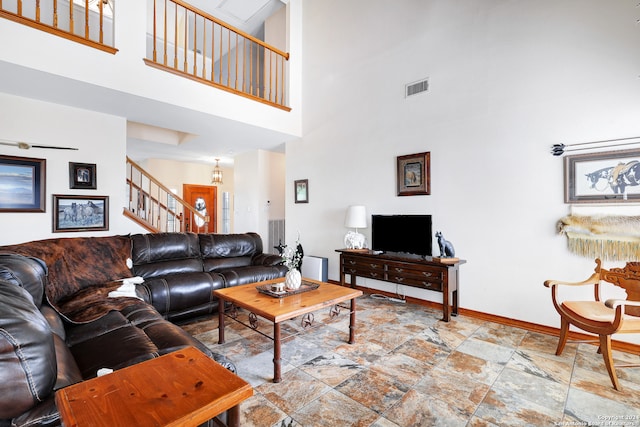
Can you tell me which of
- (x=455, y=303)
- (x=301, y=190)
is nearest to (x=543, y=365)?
(x=455, y=303)

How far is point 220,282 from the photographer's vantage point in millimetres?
3326

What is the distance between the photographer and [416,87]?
3.88 meters

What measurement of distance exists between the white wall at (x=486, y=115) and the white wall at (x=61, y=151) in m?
3.22

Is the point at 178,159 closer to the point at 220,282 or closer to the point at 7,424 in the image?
the point at 220,282

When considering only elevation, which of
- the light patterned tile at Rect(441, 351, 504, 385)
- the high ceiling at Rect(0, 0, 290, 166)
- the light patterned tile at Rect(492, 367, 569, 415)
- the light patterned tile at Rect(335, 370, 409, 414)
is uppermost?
the high ceiling at Rect(0, 0, 290, 166)

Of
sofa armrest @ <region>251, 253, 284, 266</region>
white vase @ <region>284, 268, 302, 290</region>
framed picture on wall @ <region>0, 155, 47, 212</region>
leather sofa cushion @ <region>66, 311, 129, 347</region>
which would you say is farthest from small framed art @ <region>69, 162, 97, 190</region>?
white vase @ <region>284, 268, 302, 290</region>

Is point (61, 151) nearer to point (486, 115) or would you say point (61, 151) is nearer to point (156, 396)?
point (156, 396)

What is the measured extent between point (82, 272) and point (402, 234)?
340 centimetres

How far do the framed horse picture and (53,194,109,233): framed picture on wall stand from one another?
5604 millimetres

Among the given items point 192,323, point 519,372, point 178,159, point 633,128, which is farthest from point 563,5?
point 178,159

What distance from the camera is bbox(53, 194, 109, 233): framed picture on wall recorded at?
3.85 meters

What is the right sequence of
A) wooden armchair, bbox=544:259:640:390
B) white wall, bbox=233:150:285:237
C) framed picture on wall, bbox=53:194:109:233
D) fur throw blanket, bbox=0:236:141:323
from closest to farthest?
wooden armchair, bbox=544:259:640:390, fur throw blanket, bbox=0:236:141:323, framed picture on wall, bbox=53:194:109:233, white wall, bbox=233:150:285:237

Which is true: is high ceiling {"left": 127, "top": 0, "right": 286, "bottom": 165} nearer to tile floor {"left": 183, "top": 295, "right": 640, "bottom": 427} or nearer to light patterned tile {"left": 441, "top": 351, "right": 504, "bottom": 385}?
tile floor {"left": 183, "top": 295, "right": 640, "bottom": 427}

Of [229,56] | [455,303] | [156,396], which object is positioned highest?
[229,56]
